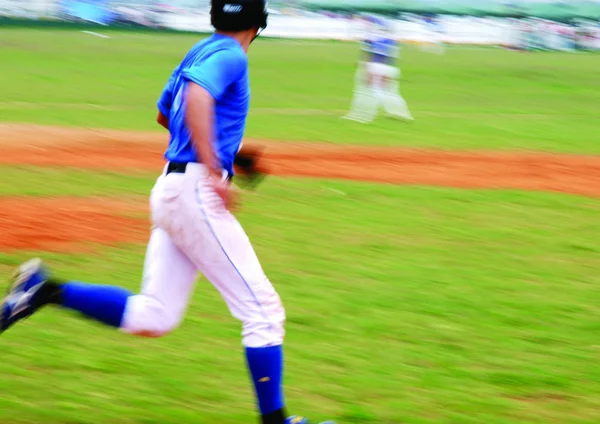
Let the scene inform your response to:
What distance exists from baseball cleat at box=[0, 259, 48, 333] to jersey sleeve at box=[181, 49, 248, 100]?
121cm

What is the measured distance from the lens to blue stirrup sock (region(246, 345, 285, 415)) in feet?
12.9

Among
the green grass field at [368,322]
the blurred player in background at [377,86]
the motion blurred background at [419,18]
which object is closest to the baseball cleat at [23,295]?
the green grass field at [368,322]

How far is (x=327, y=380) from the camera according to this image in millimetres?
4984

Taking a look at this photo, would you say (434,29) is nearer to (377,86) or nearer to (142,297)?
(377,86)

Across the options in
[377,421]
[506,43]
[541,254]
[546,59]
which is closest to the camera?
[377,421]

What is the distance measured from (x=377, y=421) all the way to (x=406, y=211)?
5892 millimetres

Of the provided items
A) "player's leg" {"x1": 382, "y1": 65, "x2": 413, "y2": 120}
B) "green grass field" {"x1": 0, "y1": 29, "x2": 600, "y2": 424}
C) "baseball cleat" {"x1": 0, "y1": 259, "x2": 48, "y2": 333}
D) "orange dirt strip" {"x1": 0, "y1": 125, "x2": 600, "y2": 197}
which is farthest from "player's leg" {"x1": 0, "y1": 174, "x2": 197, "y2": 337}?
"player's leg" {"x1": 382, "y1": 65, "x2": 413, "y2": 120}

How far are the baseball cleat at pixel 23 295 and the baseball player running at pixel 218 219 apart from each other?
46 cm

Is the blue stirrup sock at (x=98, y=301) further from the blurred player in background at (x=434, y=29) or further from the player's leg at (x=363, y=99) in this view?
the blurred player in background at (x=434, y=29)

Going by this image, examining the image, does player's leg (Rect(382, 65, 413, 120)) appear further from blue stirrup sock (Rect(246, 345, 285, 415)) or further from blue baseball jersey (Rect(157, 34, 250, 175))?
blue stirrup sock (Rect(246, 345, 285, 415))

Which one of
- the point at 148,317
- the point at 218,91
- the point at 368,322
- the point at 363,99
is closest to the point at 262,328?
the point at 148,317

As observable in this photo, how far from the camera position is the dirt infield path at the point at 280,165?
30.4 feet

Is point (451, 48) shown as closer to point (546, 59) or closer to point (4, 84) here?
point (546, 59)

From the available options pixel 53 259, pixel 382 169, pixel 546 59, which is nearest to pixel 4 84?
pixel 382 169
